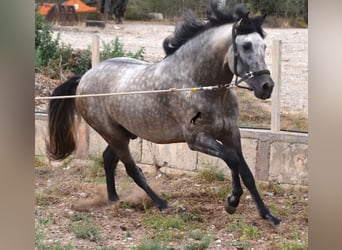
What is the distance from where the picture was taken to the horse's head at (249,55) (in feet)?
15.4

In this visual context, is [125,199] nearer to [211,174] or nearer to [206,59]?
[211,174]

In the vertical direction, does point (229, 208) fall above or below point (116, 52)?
below

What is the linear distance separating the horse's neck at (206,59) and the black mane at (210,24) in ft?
0.13

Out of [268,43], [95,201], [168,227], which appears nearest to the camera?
[268,43]

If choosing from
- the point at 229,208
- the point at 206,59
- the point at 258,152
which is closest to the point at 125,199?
the point at 229,208

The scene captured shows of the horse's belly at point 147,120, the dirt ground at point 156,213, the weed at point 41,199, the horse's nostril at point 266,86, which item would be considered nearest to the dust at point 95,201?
the dirt ground at point 156,213

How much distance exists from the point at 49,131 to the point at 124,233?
82cm

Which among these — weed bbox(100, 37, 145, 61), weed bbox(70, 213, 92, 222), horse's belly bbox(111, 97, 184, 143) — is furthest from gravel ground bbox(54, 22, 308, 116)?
weed bbox(70, 213, 92, 222)

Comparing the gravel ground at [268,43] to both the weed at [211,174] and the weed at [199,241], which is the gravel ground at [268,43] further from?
the weed at [199,241]

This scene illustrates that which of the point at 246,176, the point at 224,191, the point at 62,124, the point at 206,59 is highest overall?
the point at 206,59

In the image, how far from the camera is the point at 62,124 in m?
5.09

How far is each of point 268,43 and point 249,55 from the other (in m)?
0.19

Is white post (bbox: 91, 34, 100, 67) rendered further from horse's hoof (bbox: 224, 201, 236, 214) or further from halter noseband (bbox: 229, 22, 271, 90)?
horse's hoof (bbox: 224, 201, 236, 214)
